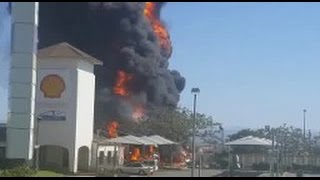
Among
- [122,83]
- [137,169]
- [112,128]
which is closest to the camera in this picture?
[137,169]

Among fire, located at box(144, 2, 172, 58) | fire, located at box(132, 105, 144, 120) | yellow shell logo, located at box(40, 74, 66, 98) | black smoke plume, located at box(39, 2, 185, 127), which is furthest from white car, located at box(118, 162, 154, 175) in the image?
fire, located at box(144, 2, 172, 58)

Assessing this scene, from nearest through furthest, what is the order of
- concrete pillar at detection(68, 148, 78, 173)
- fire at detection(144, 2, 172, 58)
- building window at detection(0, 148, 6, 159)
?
building window at detection(0, 148, 6, 159) → concrete pillar at detection(68, 148, 78, 173) → fire at detection(144, 2, 172, 58)

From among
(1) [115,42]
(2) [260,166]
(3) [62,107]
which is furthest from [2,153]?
(1) [115,42]

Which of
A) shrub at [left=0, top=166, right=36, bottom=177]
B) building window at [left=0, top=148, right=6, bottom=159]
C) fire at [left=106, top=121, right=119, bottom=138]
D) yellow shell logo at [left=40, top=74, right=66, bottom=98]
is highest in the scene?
yellow shell logo at [left=40, top=74, right=66, bottom=98]

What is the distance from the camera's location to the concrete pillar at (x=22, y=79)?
880 inches

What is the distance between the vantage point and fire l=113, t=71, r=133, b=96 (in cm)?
8050

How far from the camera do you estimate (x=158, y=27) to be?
305 ft

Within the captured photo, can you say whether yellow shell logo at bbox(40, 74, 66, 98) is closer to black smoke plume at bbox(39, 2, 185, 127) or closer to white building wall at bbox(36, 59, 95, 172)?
white building wall at bbox(36, 59, 95, 172)

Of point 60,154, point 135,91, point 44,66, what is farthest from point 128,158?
point 135,91

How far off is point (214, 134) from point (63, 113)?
23.5 meters

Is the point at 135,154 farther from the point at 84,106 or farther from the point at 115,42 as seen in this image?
the point at 115,42

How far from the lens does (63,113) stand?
154 feet

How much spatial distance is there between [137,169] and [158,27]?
54.2 metres

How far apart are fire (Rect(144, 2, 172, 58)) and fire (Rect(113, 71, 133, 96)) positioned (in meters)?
11.9
